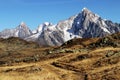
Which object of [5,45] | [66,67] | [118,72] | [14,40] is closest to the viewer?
[118,72]

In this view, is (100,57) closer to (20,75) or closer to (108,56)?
(108,56)

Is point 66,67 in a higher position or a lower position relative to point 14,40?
lower

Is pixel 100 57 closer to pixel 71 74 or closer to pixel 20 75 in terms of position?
pixel 71 74

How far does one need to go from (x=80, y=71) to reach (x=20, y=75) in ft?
24.6

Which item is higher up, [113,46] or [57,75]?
[113,46]

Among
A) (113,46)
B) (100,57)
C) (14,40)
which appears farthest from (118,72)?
(14,40)

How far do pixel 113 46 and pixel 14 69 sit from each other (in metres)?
17.6

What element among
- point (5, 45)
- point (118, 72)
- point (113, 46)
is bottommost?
point (118, 72)

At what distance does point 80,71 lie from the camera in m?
45.3

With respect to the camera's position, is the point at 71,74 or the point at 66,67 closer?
the point at 71,74

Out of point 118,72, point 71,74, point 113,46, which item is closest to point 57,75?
point 71,74

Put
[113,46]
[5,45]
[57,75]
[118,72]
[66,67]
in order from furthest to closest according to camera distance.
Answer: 1. [5,45]
2. [113,46]
3. [66,67]
4. [57,75]
5. [118,72]

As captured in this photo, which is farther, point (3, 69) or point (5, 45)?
point (5, 45)

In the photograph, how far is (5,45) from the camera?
15888 cm
